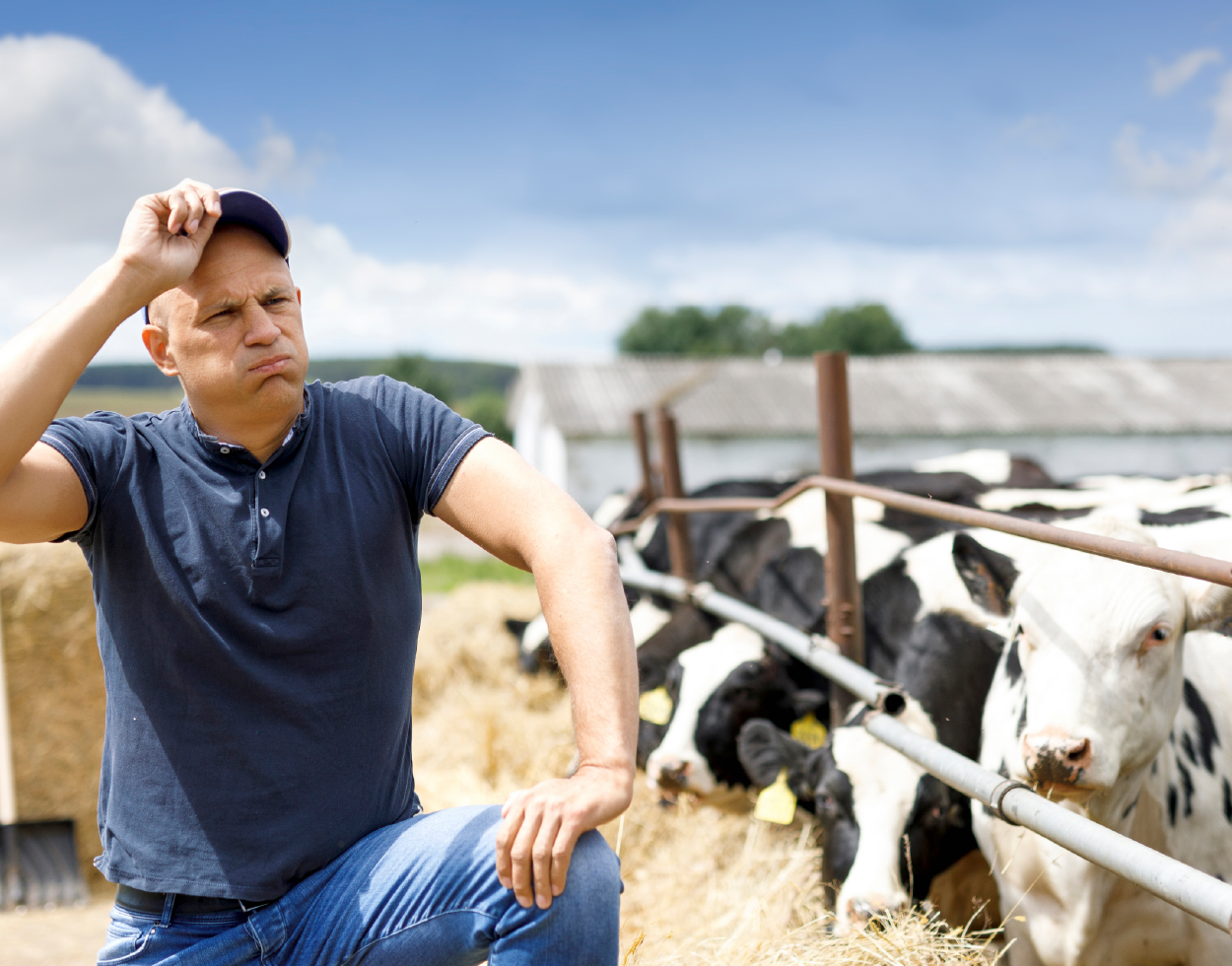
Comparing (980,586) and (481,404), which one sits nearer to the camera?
(980,586)

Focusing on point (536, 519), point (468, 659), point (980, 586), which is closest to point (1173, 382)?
point (468, 659)

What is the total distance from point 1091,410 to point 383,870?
2592 cm

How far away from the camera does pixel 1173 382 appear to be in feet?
86.0

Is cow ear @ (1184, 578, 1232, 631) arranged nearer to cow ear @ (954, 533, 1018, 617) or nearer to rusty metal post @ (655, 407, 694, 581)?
cow ear @ (954, 533, 1018, 617)

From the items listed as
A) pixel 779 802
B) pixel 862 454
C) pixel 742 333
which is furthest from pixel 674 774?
pixel 742 333

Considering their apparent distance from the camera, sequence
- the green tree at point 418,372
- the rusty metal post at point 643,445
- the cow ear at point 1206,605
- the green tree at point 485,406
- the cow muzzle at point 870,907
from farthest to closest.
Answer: the green tree at point 485,406 < the green tree at point 418,372 < the rusty metal post at point 643,445 < the cow muzzle at point 870,907 < the cow ear at point 1206,605

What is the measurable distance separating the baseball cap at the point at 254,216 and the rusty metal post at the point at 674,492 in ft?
13.1

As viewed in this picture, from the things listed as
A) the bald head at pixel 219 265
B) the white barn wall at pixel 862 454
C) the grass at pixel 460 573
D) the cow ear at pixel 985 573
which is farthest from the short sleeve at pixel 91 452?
the white barn wall at pixel 862 454

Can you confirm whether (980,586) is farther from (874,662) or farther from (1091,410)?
(1091,410)

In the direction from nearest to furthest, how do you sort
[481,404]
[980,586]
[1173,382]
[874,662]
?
1. [980,586]
2. [874,662]
3. [1173,382]
4. [481,404]

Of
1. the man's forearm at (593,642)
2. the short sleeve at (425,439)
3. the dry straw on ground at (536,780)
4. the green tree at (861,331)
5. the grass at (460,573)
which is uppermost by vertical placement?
the green tree at (861,331)

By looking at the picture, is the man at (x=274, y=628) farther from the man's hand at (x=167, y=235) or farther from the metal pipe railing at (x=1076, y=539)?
the metal pipe railing at (x=1076, y=539)

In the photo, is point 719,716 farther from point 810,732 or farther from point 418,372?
point 418,372

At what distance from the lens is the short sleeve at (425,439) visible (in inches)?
75.3
